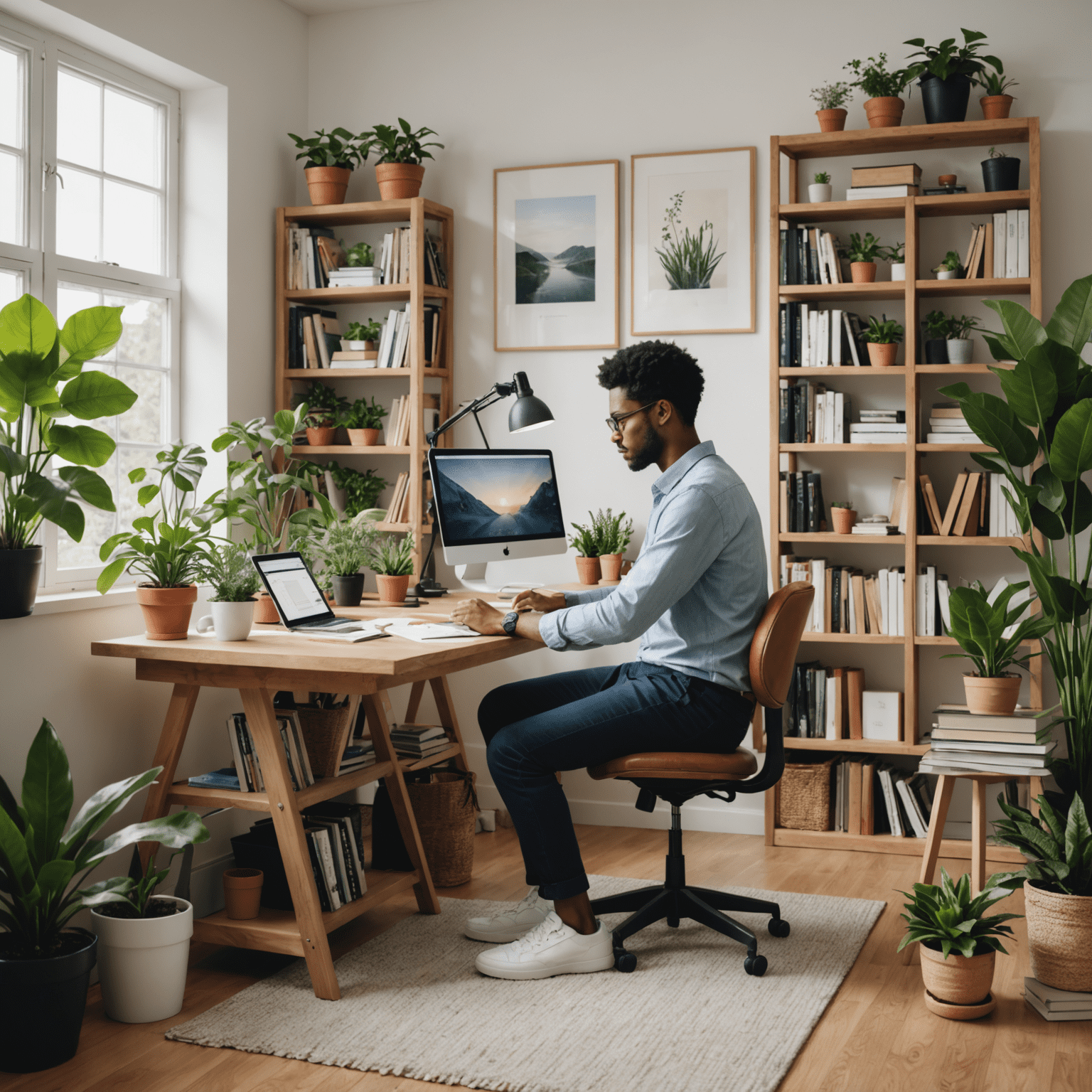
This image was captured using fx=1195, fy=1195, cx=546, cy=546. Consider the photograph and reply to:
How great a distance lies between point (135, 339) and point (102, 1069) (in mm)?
2208

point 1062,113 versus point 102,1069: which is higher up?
point 1062,113

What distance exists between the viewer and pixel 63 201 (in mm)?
3393

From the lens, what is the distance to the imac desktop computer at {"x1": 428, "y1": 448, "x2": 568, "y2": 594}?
3463 millimetres

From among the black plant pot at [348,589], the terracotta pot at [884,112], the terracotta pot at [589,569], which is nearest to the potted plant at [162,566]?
the black plant pot at [348,589]

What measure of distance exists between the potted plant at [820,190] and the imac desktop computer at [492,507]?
1195 mm

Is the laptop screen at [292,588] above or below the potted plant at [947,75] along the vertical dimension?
below

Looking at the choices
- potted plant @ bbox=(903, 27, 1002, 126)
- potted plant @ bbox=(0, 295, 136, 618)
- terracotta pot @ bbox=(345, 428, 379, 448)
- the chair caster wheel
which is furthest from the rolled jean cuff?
potted plant @ bbox=(903, 27, 1002, 126)

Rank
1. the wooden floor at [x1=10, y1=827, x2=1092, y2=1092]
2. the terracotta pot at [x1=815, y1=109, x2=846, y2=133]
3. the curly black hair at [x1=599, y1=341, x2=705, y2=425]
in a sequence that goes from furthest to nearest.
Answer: the terracotta pot at [x1=815, y1=109, x2=846, y2=133], the curly black hair at [x1=599, y1=341, x2=705, y2=425], the wooden floor at [x1=10, y1=827, x2=1092, y2=1092]

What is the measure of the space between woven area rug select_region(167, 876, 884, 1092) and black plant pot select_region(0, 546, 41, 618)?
99cm

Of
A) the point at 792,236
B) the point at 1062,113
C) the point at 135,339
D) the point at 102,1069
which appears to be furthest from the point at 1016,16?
the point at 102,1069

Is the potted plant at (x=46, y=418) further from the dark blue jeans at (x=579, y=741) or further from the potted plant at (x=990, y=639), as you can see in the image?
the potted plant at (x=990, y=639)

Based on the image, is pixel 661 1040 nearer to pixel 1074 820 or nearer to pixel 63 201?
pixel 1074 820

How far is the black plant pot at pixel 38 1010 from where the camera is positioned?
231 cm

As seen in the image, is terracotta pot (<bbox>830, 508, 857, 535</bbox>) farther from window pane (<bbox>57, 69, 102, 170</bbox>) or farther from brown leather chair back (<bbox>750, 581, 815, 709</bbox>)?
window pane (<bbox>57, 69, 102, 170</bbox>)
